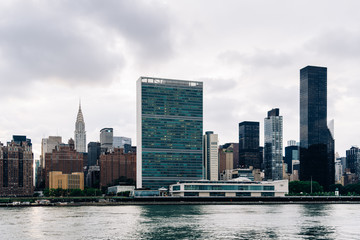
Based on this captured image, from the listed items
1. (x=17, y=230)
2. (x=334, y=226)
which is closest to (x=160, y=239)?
(x=17, y=230)

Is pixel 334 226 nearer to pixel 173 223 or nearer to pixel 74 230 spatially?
pixel 173 223

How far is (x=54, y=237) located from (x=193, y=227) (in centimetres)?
3674

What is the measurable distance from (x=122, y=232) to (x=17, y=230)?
30.2 m

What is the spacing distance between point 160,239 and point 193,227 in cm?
2424

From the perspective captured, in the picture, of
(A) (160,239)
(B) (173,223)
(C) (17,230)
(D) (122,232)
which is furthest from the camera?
(B) (173,223)

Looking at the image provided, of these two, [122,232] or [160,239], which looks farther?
[122,232]

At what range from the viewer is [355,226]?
122 m

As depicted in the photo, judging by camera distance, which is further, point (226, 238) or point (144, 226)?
point (144, 226)

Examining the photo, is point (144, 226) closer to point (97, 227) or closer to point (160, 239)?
point (97, 227)

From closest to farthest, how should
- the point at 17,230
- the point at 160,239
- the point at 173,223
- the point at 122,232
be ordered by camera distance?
the point at 160,239, the point at 122,232, the point at 17,230, the point at 173,223

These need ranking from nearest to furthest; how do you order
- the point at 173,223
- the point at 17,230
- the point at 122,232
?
the point at 122,232 → the point at 17,230 → the point at 173,223

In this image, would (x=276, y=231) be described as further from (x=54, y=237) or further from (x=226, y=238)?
(x=54, y=237)

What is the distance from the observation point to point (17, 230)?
116 meters

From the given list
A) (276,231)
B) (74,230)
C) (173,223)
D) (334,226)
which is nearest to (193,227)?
(173,223)
